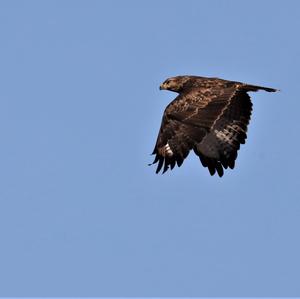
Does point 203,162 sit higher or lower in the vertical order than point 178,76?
lower

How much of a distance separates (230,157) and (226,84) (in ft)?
5.04

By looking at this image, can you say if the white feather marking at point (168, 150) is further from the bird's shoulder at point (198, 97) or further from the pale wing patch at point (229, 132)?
the pale wing patch at point (229, 132)

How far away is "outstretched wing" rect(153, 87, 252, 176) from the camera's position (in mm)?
31312

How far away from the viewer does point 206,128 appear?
31328 mm

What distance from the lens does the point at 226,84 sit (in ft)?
107

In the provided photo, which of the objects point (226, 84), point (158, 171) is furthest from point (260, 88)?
point (158, 171)

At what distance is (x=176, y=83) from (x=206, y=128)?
3262 mm

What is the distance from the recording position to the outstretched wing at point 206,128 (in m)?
31.3

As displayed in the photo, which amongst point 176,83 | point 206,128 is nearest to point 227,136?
point 206,128

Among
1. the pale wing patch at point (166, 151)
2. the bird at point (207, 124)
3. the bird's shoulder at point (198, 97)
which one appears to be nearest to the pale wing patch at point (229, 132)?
the bird at point (207, 124)

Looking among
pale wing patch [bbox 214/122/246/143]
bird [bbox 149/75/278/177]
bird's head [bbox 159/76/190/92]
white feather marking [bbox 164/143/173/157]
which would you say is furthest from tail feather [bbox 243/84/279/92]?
white feather marking [bbox 164/143/173/157]

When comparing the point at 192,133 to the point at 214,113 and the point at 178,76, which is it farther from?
the point at 178,76

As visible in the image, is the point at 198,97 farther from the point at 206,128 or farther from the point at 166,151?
the point at 166,151

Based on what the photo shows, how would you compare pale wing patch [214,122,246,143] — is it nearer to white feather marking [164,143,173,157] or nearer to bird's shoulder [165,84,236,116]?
bird's shoulder [165,84,236,116]
